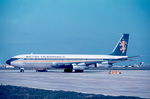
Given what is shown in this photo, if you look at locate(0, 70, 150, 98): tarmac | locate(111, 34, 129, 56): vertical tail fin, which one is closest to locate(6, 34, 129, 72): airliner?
locate(111, 34, 129, 56): vertical tail fin

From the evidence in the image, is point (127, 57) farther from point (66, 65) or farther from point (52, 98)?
point (52, 98)

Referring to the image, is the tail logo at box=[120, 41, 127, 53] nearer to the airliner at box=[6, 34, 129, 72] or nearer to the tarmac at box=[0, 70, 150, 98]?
the airliner at box=[6, 34, 129, 72]

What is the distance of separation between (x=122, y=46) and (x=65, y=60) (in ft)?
50.1

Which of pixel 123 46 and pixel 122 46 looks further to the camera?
pixel 123 46

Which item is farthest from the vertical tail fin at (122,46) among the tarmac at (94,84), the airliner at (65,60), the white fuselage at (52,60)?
the tarmac at (94,84)

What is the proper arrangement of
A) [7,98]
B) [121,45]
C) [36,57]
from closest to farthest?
1. [7,98]
2. [36,57]
3. [121,45]

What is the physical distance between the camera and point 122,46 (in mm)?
63812

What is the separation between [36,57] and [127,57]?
2092cm

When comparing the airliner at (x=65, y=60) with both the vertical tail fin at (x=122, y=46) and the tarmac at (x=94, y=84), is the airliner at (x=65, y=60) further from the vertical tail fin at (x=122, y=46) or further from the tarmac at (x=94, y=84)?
the tarmac at (x=94, y=84)

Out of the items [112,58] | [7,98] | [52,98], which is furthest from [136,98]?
[112,58]

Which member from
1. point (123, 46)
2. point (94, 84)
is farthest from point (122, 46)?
point (94, 84)

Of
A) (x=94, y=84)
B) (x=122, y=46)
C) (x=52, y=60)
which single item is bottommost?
(x=94, y=84)

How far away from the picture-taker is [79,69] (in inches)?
2247

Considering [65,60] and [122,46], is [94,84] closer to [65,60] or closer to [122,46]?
[65,60]
